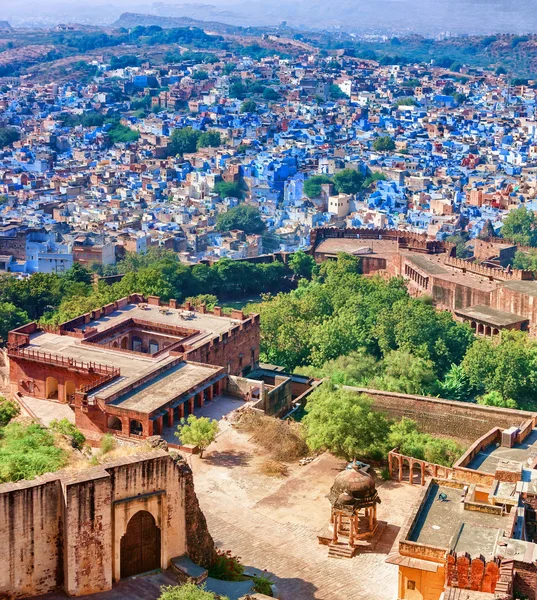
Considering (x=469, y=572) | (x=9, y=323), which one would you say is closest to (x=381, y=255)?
(x=9, y=323)

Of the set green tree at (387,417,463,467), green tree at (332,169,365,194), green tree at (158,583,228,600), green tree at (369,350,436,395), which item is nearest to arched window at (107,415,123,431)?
green tree at (387,417,463,467)

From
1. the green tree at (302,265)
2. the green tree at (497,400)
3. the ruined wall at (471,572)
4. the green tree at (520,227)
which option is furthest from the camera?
the green tree at (520,227)

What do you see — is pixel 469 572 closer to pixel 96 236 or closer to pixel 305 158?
pixel 96 236

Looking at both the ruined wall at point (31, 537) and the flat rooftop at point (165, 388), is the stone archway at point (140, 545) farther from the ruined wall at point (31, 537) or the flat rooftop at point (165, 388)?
the flat rooftop at point (165, 388)

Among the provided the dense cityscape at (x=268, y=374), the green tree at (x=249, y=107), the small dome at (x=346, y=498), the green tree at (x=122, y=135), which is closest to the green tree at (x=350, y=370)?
the dense cityscape at (x=268, y=374)

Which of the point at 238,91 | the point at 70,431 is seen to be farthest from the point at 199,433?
the point at 238,91

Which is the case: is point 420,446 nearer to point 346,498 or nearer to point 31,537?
point 346,498
